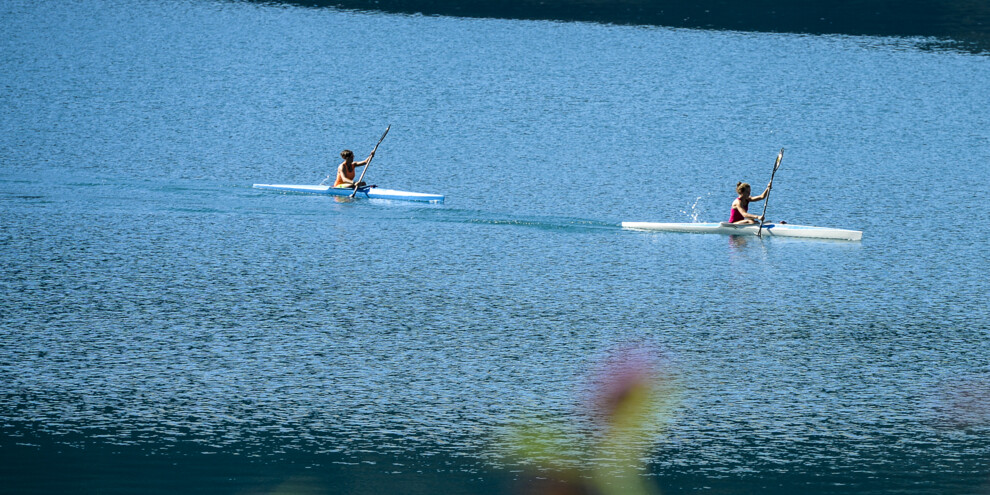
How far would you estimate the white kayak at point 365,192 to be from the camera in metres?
33.1

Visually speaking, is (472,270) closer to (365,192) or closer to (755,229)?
(755,229)

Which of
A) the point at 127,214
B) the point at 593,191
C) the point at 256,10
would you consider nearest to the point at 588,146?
the point at 593,191

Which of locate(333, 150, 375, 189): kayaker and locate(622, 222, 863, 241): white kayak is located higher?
locate(333, 150, 375, 189): kayaker

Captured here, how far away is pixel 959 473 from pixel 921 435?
1355 millimetres

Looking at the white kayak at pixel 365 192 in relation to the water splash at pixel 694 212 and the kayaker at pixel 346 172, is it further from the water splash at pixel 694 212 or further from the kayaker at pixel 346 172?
the water splash at pixel 694 212

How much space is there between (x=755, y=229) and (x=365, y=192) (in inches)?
391

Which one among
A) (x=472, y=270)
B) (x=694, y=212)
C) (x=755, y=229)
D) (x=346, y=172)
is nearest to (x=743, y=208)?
(x=755, y=229)

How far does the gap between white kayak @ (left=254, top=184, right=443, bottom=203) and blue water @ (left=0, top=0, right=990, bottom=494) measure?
1.25 ft

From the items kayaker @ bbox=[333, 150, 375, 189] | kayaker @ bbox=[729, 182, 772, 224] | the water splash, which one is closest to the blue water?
the water splash

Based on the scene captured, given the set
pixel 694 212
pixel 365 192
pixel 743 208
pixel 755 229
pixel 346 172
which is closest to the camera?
pixel 755 229

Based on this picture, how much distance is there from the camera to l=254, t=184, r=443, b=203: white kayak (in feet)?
109

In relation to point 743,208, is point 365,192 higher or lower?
lower

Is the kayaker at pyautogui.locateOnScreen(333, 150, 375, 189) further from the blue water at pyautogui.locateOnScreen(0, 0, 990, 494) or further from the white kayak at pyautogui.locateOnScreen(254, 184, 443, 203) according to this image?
the blue water at pyautogui.locateOnScreen(0, 0, 990, 494)

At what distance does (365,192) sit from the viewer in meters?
33.9
